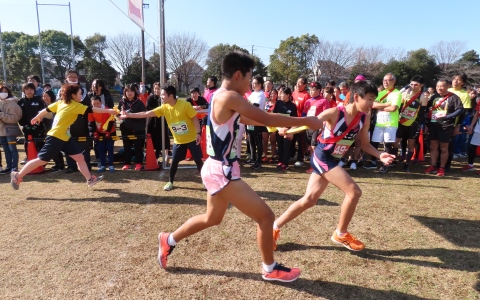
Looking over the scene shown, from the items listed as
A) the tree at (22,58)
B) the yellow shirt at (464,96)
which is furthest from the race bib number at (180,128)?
the tree at (22,58)

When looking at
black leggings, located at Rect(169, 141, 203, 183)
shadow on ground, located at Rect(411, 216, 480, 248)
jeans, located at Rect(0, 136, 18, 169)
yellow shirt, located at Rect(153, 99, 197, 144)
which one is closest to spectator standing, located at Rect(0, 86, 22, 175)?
jeans, located at Rect(0, 136, 18, 169)

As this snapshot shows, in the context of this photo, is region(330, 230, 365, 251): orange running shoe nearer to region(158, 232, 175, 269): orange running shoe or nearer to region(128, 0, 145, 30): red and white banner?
region(158, 232, 175, 269): orange running shoe

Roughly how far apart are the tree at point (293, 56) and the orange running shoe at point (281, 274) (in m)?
39.8

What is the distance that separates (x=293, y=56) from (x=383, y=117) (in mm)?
36149

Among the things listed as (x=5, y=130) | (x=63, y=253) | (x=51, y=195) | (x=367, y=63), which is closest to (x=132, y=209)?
(x=63, y=253)

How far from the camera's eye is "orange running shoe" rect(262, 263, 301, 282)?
9.47 ft

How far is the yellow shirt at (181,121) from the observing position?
559cm

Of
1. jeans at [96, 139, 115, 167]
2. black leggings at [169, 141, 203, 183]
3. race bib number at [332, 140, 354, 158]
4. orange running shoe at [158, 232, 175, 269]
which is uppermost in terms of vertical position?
race bib number at [332, 140, 354, 158]

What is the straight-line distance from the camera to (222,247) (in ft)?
11.9

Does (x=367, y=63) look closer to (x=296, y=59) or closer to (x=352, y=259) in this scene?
(x=296, y=59)

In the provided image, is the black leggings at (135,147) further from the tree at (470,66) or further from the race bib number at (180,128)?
the tree at (470,66)

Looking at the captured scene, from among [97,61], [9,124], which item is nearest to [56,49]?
[97,61]

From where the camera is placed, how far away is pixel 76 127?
22.6 feet

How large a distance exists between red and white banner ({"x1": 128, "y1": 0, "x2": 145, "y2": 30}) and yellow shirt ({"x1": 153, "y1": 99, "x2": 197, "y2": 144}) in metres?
2.63
